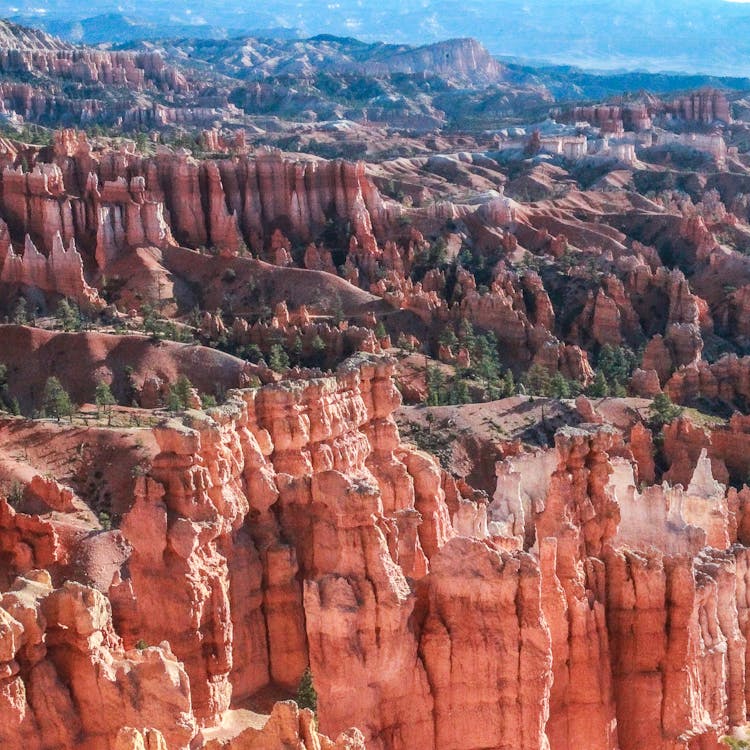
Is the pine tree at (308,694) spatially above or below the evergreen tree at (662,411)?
above

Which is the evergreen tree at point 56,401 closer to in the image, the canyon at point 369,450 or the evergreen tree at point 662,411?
the canyon at point 369,450

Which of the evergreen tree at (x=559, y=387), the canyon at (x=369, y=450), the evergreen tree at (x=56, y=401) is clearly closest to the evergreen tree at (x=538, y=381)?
the evergreen tree at (x=559, y=387)

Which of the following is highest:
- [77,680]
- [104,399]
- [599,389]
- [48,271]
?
[77,680]

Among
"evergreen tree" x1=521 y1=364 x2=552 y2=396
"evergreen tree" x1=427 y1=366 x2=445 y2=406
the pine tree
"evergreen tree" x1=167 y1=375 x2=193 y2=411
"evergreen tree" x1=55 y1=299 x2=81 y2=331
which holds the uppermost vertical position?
the pine tree

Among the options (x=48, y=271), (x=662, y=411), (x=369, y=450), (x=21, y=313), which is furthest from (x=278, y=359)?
(x=369, y=450)

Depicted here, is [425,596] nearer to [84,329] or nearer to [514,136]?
[84,329]

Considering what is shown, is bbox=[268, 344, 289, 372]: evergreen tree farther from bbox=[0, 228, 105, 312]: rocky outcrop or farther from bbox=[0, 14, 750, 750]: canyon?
bbox=[0, 228, 105, 312]: rocky outcrop

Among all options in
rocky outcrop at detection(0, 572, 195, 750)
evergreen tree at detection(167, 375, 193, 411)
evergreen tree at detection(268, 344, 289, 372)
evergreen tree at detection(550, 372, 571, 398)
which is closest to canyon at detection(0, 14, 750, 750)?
rocky outcrop at detection(0, 572, 195, 750)

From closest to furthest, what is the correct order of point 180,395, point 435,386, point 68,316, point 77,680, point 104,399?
point 77,680 < point 104,399 < point 180,395 < point 435,386 < point 68,316

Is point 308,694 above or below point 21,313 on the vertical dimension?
above

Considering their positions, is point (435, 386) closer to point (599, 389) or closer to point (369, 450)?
point (599, 389)

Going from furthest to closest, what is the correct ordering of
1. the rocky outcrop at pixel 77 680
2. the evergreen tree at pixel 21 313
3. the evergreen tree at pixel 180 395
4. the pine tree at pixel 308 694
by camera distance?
the evergreen tree at pixel 21 313
the evergreen tree at pixel 180 395
the pine tree at pixel 308 694
the rocky outcrop at pixel 77 680
